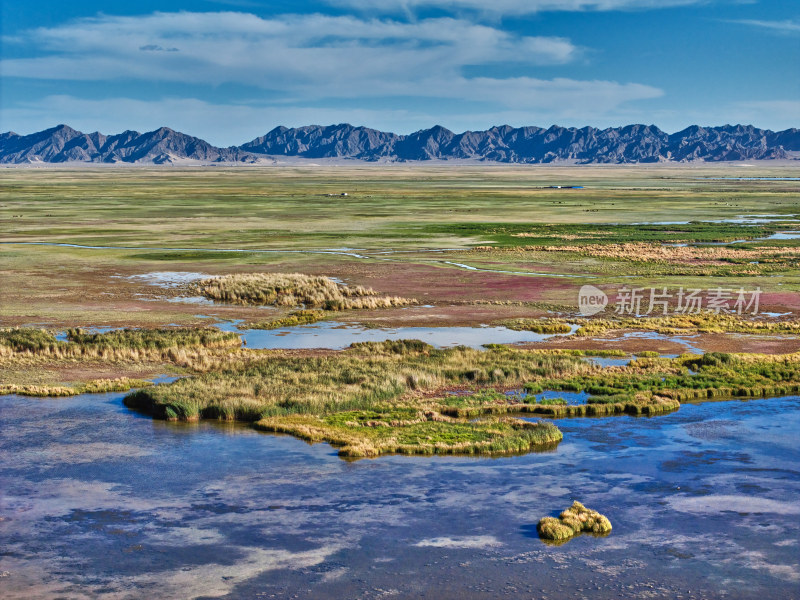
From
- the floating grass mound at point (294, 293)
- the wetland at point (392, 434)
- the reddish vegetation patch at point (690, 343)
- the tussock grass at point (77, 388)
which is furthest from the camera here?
the floating grass mound at point (294, 293)

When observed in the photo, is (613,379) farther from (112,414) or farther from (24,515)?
(24,515)

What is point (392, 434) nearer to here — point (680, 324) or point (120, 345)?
point (120, 345)

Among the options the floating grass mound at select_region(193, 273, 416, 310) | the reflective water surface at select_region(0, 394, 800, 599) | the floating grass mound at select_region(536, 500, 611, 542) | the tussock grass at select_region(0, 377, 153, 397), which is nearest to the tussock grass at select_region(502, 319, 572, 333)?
the floating grass mound at select_region(193, 273, 416, 310)

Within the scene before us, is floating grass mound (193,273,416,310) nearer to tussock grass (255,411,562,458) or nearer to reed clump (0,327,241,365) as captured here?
reed clump (0,327,241,365)

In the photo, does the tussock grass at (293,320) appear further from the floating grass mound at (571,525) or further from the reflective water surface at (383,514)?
the floating grass mound at (571,525)

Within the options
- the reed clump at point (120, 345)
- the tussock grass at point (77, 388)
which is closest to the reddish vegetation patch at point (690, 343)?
the reed clump at point (120, 345)

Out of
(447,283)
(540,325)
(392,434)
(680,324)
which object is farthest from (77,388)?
(447,283)
